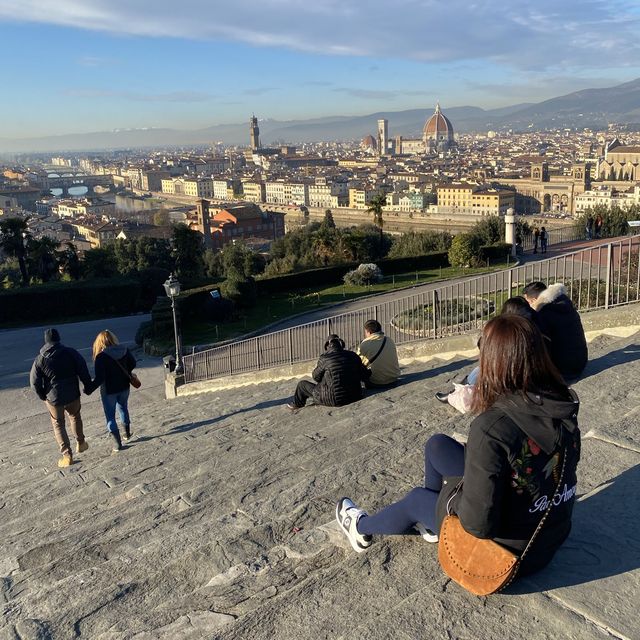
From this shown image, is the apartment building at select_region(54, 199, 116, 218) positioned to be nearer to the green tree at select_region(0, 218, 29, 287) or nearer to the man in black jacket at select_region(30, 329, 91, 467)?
the green tree at select_region(0, 218, 29, 287)

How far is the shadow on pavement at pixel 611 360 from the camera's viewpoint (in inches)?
222

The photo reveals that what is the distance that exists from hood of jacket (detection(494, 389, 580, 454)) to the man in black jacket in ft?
15.9

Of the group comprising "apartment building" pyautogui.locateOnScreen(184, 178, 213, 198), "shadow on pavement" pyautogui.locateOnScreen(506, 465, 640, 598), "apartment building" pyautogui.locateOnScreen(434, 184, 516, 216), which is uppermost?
"shadow on pavement" pyautogui.locateOnScreen(506, 465, 640, 598)

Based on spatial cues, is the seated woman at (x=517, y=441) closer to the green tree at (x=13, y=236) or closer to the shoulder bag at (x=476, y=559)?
the shoulder bag at (x=476, y=559)

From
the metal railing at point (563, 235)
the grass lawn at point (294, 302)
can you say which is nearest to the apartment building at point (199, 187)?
the metal railing at point (563, 235)

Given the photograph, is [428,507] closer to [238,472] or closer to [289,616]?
[289,616]

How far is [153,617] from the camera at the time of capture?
2779 millimetres

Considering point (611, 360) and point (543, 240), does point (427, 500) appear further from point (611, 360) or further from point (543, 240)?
point (543, 240)

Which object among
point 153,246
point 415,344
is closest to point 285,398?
point 415,344

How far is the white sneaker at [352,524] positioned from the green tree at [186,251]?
30016 mm

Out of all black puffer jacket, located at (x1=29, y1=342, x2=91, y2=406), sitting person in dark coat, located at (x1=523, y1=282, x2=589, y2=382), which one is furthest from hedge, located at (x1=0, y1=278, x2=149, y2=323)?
sitting person in dark coat, located at (x1=523, y1=282, x2=589, y2=382)

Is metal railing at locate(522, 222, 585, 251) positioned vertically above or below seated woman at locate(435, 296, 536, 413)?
below

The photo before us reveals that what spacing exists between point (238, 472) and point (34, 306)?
19119 mm

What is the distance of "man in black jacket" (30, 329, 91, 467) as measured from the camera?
6.10 meters
